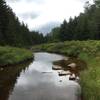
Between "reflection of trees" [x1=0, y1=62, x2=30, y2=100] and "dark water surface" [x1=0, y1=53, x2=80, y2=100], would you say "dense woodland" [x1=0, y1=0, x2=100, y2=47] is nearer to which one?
"reflection of trees" [x1=0, y1=62, x2=30, y2=100]

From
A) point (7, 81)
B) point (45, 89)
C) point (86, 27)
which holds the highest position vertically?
point (86, 27)

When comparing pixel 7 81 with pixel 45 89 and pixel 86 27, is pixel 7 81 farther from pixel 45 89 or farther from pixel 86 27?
pixel 86 27

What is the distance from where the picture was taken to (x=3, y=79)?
25.0 m

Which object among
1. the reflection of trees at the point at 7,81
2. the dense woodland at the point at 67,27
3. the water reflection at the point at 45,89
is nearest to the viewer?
the water reflection at the point at 45,89

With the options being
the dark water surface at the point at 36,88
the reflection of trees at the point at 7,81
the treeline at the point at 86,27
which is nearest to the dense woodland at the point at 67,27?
the treeline at the point at 86,27

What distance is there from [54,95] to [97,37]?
68.7 meters

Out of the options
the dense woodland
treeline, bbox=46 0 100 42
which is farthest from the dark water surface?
treeline, bbox=46 0 100 42

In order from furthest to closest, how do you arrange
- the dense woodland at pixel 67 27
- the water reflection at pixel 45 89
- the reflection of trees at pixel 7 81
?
the dense woodland at pixel 67 27 → the reflection of trees at pixel 7 81 → the water reflection at pixel 45 89

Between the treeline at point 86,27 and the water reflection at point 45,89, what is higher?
the treeline at point 86,27

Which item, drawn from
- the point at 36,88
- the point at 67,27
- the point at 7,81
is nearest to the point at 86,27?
the point at 67,27

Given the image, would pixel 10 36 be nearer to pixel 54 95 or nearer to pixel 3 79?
pixel 3 79

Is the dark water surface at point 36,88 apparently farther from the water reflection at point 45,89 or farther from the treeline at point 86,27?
the treeline at point 86,27

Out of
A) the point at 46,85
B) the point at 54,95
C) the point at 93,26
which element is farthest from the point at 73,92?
the point at 93,26

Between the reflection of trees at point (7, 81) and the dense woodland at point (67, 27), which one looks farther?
the dense woodland at point (67, 27)
